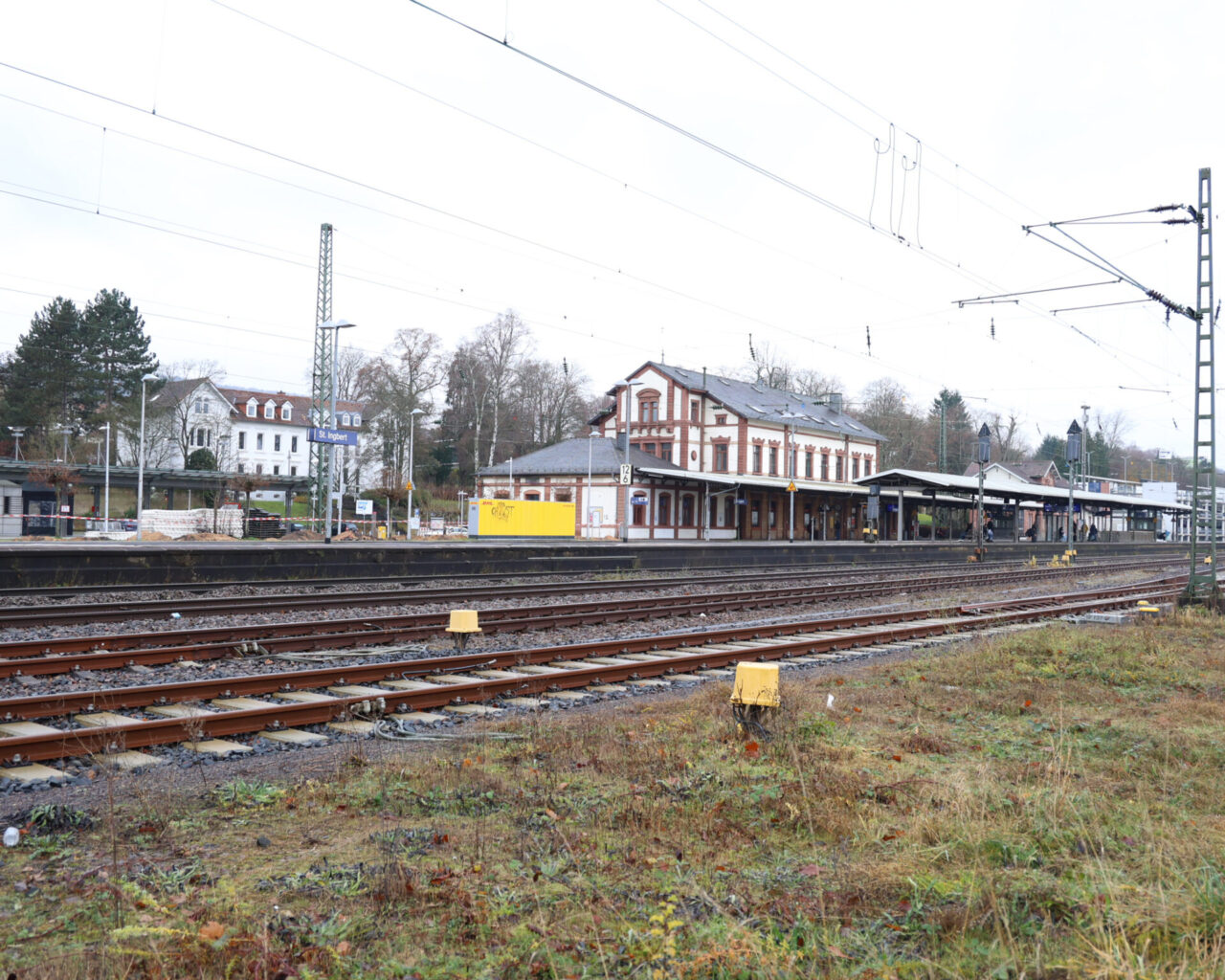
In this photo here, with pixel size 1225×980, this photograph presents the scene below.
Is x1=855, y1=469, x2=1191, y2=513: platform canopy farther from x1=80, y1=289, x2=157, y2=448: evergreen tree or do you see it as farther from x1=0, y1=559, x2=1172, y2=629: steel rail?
x1=80, y1=289, x2=157, y2=448: evergreen tree

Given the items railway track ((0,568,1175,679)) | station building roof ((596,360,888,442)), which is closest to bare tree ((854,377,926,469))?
station building roof ((596,360,888,442))

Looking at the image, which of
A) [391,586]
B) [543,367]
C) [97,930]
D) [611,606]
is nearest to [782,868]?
[97,930]

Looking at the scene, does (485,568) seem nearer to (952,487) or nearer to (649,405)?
(952,487)

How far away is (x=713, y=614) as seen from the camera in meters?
19.3

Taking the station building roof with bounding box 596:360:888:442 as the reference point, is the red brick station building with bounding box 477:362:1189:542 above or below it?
below

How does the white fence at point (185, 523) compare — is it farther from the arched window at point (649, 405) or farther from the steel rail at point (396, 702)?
the steel rail at point (396, 702)

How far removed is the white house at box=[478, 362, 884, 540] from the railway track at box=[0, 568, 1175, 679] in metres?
35.0

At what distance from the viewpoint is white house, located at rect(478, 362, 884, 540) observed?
57.7 metres

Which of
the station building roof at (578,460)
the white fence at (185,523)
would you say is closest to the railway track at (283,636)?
the white fence at (185,523)

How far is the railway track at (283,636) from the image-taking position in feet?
36.9

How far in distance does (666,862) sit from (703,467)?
201 feet

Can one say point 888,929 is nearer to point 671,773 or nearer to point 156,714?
point 671,773

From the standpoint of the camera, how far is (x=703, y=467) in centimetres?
6588

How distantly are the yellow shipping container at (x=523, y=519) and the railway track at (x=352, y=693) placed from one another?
3197cm
